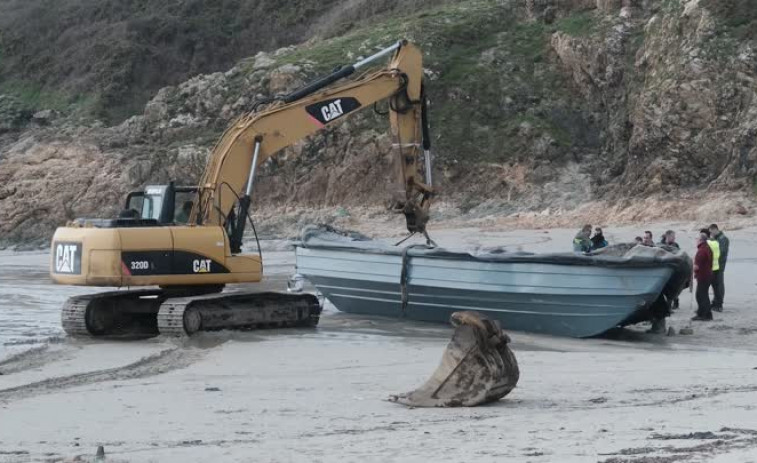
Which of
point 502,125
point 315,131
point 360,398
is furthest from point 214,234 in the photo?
point 502,125

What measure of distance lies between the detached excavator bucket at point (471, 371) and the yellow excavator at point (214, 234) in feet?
21.3

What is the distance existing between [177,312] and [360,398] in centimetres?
582

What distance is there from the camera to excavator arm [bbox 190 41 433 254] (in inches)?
656

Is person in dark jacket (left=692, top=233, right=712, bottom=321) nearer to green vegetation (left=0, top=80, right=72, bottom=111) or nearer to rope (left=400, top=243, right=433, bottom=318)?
rope (left=400, top=243, right=433, bottom=318)

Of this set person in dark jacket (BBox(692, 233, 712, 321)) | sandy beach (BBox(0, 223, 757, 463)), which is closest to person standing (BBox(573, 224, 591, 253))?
sandy beach (BBox(0, 223, 757, 463))

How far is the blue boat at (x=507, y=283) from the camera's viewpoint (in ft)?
50.5

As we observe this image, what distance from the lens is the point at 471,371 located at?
9789 mm

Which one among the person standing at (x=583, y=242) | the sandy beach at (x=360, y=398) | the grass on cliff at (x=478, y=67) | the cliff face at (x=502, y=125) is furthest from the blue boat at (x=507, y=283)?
the grass on cliff at (x=478, y=67)

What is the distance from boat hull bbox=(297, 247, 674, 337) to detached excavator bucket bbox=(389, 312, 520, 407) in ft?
19.2

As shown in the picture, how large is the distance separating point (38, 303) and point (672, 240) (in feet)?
35.2

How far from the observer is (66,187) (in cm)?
4044

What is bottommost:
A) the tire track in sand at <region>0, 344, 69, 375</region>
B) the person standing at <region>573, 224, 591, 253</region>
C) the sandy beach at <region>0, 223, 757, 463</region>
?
the tire track in sand at <region>0, 344, 69, 375</region>

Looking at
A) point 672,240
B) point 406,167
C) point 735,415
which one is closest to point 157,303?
point 406,167

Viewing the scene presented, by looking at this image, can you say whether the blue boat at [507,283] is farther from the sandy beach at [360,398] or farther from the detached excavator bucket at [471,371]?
the detached excavator bucket at [471,371]
